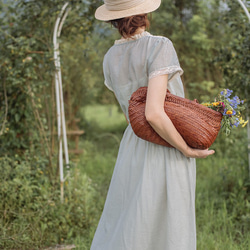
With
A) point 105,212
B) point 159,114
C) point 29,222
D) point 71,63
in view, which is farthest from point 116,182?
point 71,63

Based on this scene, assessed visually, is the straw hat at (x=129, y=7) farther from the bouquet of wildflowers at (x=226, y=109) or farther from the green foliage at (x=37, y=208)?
the green foliage at (x=37, y=208)

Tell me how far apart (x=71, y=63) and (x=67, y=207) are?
354 centimetres

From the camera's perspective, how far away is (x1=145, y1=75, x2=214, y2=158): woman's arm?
5.41 ft

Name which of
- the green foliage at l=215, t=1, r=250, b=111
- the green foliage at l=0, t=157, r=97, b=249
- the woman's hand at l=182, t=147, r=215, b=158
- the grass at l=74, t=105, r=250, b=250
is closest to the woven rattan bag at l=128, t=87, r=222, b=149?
the woman's hand at l=182, t=147, r=215, b=158

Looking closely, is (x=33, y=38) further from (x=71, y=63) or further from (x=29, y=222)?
(x=71, y=63)

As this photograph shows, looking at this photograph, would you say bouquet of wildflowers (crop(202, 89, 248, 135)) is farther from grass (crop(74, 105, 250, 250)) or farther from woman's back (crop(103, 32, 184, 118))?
grass (crop(74, 105, 250, 250))

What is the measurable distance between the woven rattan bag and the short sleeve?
4.2 inches

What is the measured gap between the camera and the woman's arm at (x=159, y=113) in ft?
5.41

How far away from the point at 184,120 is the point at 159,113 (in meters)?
0.11

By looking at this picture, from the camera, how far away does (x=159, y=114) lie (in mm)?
1654

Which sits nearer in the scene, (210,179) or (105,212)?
(105,212)

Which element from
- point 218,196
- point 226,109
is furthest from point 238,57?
point 226,109

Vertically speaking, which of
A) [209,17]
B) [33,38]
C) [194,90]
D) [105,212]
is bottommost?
[194,90]

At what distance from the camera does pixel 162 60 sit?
1.68 m
